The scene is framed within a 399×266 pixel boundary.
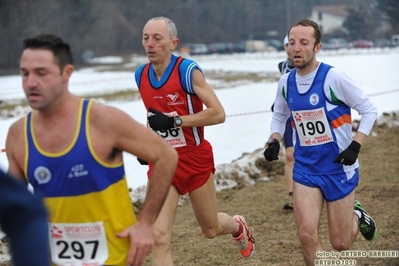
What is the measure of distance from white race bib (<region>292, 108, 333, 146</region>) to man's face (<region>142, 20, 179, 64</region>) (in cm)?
117

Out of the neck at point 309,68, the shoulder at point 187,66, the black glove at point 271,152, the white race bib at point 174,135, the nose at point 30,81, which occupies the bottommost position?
the black glove at point 271,152

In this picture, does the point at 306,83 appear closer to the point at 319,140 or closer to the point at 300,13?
the point at 319,140

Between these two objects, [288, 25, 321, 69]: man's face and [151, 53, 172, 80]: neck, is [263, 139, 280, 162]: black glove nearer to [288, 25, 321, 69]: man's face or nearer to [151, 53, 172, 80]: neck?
[288, 25, 321, 69]: man's face

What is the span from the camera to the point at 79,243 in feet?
12.0

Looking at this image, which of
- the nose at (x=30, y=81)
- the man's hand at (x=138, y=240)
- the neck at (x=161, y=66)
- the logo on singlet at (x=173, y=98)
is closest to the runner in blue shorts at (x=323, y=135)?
the logo on singlet at (x=173, y=98)

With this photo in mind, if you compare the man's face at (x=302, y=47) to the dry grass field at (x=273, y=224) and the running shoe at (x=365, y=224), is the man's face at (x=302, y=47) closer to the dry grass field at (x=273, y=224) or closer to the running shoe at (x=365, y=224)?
the running shoe at (x=365, y=224)

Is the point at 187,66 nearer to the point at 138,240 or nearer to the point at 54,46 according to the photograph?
the point at 54,46

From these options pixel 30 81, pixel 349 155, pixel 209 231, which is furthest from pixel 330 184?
pixel 30 81

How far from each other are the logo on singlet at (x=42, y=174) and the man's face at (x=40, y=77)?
31 centimetres

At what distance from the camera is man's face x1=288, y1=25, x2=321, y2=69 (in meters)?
5.68

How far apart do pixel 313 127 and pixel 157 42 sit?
4.73ft

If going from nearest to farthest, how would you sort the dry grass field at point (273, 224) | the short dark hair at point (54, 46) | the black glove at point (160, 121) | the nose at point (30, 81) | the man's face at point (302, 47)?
the nose at point (30, 81)
the short dark hair at point (54, 46)
the black glove at point (160, 121)
the man's face at point (302, 47)
the dry grass field at point (273, 224)

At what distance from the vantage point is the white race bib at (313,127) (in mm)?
5594

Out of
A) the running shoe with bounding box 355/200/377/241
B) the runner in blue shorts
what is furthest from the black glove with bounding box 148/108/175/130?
the running shoe with bounding box 355/200/377/241
